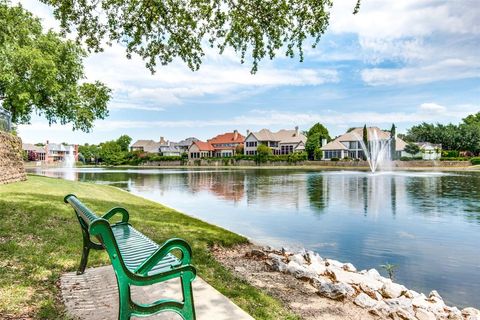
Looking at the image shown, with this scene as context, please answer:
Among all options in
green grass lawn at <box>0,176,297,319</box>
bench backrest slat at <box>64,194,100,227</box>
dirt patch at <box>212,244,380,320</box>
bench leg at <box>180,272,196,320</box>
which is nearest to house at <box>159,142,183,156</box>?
green grass lawn at <box>0,176,297,319</box>

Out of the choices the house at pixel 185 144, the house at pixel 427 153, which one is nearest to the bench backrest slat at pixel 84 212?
the house at pixel 427 153

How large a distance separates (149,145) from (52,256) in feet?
456

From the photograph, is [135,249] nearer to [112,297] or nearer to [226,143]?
[112,297]

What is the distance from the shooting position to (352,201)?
67.4 feet

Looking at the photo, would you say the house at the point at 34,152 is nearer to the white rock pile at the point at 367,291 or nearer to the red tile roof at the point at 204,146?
the red tile roof at the point at 204,146

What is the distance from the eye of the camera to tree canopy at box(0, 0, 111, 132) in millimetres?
24938

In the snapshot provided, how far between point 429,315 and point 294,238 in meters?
6.18

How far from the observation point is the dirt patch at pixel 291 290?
4980mm

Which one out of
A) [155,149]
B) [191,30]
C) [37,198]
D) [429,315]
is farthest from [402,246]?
[155,149]

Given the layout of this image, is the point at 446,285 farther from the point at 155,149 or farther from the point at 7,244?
the point at 155,149

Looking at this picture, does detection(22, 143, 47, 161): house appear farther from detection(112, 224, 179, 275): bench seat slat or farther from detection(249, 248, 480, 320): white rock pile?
detection(112, 224, 179, 275): bench seat slat

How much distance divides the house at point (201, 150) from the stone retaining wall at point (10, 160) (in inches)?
3819

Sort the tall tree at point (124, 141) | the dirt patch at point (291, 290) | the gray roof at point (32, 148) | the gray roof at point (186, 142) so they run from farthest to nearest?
the tall tree at point (124, 141), the gray roof at point (186, 142), the gray roof at point (32, 148), the dirt patch at point (291, 290)

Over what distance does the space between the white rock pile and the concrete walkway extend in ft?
6.18
